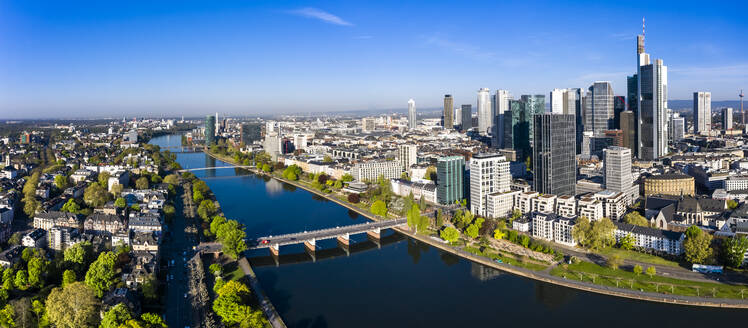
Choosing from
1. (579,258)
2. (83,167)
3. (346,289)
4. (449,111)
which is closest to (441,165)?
(579,258)

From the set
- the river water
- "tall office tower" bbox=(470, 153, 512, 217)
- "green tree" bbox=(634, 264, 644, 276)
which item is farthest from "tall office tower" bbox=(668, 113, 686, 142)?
the river water

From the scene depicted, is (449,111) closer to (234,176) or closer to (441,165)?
(234,176)

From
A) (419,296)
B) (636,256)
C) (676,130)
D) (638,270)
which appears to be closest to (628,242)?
(636,256)

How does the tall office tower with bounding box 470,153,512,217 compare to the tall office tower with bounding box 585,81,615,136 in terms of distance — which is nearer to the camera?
the tall office tower with bounding box 470,153,512,217

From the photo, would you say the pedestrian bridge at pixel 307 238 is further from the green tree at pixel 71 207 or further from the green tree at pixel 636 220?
the green tree at pixel 636 220

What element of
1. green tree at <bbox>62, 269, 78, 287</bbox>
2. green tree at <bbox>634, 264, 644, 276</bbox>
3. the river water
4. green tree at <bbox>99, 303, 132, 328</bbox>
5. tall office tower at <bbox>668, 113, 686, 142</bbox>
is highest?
tall office tower at <bbox>668, 113, 686, 142</bbox>

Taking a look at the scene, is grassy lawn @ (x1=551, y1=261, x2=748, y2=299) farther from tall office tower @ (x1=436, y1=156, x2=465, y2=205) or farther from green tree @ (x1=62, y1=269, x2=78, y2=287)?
green tree @ (x1=62, y1=269, x2=78, y2=287)

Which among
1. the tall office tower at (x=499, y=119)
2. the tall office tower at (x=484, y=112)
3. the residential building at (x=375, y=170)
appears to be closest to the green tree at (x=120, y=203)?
the residential building at (x=375, y=170)
